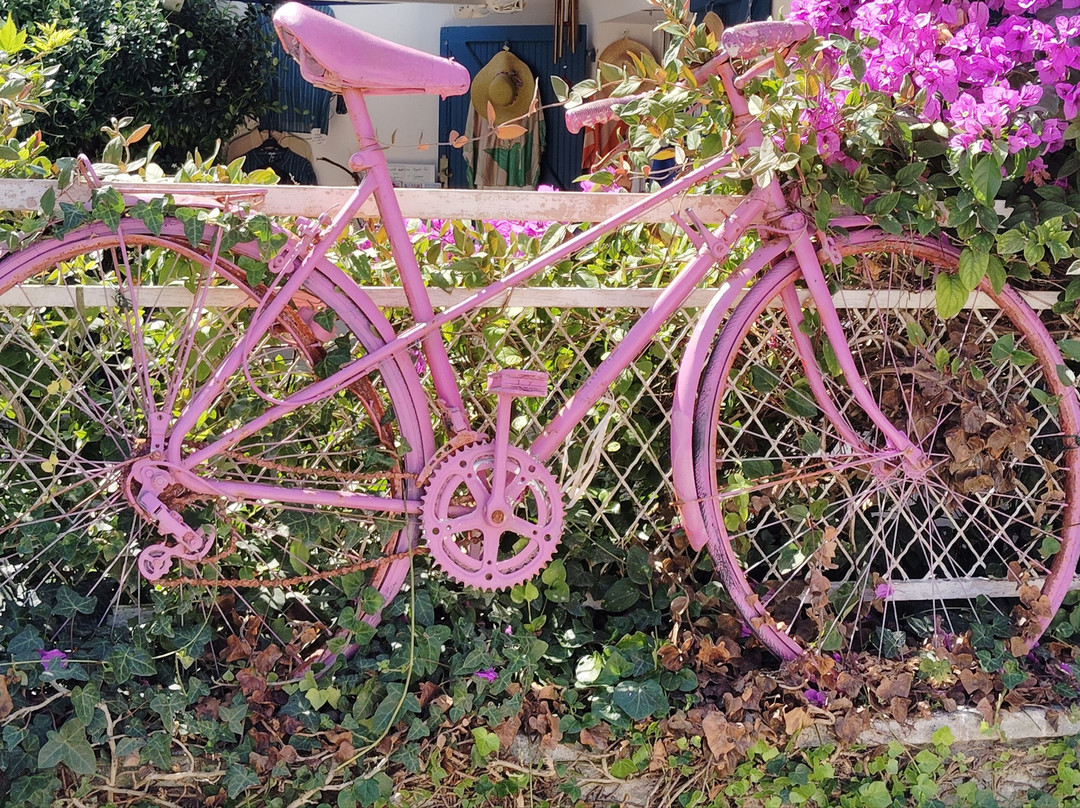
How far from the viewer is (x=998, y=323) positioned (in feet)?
7.54

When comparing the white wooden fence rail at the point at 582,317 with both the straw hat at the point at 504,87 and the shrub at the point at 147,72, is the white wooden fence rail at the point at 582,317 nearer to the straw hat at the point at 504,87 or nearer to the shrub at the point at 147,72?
the shrub at the point at 147,72

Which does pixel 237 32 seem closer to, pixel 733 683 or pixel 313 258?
pixel 313 258

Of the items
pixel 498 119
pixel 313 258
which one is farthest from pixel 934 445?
pixel 498 119

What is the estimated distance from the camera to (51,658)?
1.75 m

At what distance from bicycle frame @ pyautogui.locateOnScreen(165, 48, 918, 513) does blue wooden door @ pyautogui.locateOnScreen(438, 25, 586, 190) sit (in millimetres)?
4195

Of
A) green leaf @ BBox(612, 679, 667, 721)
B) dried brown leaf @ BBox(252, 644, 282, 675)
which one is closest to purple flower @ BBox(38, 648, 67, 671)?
dried brown leaf @ BBox(252, 644, 282, 675)

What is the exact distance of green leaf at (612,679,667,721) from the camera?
6.09 ft

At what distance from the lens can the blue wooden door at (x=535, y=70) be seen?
238 inches

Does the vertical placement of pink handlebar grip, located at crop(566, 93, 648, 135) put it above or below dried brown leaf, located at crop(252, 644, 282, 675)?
above

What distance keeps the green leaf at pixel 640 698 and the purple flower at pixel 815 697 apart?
11.7 inches

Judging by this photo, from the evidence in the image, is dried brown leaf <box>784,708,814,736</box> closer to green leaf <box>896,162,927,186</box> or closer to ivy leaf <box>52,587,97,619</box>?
green leaf <box>896,162,927,186</box>

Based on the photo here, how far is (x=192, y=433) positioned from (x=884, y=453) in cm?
142

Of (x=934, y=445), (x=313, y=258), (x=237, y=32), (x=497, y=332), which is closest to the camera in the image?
(x=313, y=258)

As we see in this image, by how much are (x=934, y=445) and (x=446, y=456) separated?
3.65 ft
